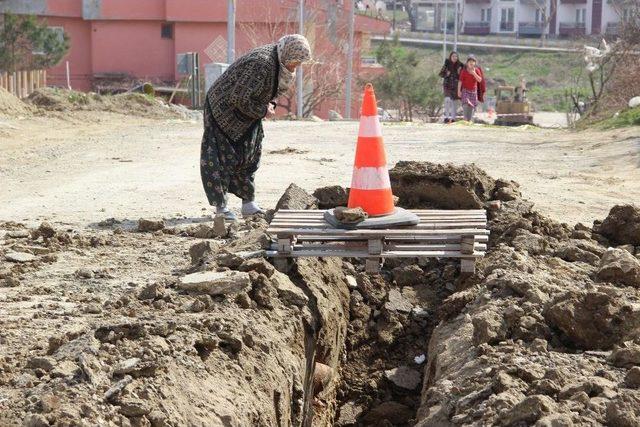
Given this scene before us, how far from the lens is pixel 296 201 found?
8.53m

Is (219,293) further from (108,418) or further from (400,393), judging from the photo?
(108,418)

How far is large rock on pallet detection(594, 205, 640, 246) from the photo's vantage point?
812 cm

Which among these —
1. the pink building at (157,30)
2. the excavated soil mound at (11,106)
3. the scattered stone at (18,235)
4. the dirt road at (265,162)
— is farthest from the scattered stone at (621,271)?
the pink building at (157,30)

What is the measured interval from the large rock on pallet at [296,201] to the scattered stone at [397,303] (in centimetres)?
105

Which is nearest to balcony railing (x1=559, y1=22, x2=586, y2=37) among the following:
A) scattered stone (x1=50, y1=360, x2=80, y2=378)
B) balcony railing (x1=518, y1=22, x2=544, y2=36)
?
balcony railing (x1=518, y1=22, x2=544, y2=36)

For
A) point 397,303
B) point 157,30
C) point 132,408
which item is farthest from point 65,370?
point 157,30

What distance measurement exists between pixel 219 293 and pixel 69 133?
1422 cm

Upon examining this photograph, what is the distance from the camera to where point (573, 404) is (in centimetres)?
449

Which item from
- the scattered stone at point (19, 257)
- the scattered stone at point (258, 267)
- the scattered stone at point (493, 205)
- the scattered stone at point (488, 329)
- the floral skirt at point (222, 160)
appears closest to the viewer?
the scattered stone at point (488, 329)

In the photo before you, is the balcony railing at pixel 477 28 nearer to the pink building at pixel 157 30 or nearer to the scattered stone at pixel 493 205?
the pink building at pixel 157 30

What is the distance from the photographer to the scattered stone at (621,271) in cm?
656

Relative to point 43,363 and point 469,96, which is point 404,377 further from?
point 469,96

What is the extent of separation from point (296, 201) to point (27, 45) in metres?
29.9

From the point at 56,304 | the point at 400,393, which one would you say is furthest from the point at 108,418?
the point at 400,393
